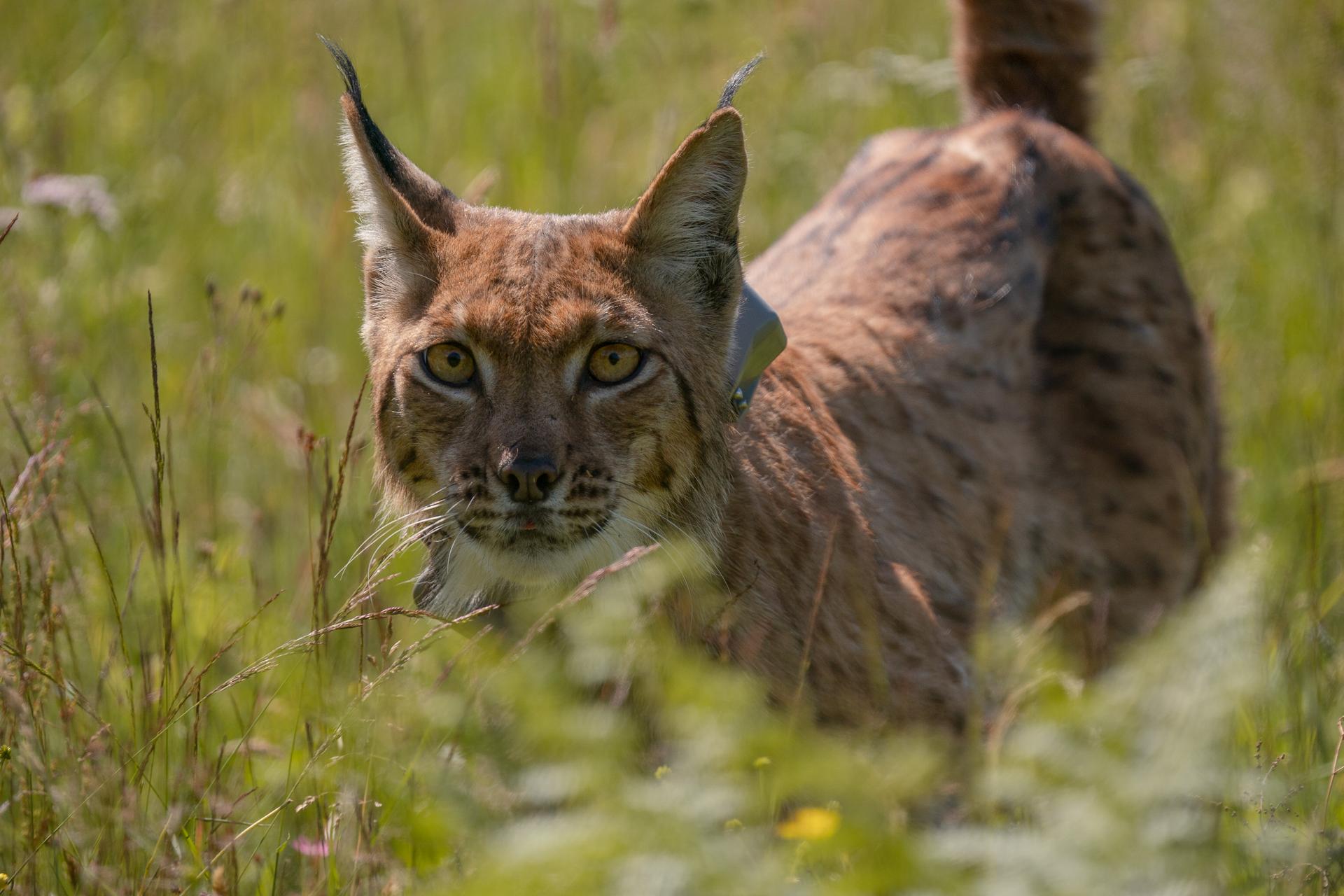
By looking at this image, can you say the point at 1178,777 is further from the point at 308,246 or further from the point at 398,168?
the point at 308,246

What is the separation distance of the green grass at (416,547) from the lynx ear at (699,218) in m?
0.86

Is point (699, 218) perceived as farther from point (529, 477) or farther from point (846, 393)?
point (846, 393)

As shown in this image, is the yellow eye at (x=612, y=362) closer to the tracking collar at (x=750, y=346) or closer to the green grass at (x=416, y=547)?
the tracking collar at (x=750, y=346)

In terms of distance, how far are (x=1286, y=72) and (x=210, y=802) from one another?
5.66 m

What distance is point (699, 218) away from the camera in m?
3.63

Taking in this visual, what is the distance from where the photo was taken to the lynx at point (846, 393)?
337 cm

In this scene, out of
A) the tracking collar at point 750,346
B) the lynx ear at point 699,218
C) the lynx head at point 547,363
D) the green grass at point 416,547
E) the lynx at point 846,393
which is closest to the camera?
the green grass at point 416,547

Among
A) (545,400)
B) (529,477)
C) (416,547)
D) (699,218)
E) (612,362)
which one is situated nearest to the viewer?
(529,477)

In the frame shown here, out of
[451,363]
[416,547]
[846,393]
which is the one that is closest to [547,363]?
[451,363]

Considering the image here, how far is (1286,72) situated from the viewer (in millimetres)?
6566

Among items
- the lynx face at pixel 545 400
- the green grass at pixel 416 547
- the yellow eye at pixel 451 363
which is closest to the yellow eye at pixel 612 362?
the lynx face at pixel 545 400

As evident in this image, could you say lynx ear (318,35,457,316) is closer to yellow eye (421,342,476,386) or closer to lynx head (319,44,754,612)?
lynx head (319,44,754,612)

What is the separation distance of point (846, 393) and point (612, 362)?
1.29 metres

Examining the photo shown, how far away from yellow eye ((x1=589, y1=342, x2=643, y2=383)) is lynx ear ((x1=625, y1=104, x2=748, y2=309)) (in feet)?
1.02
